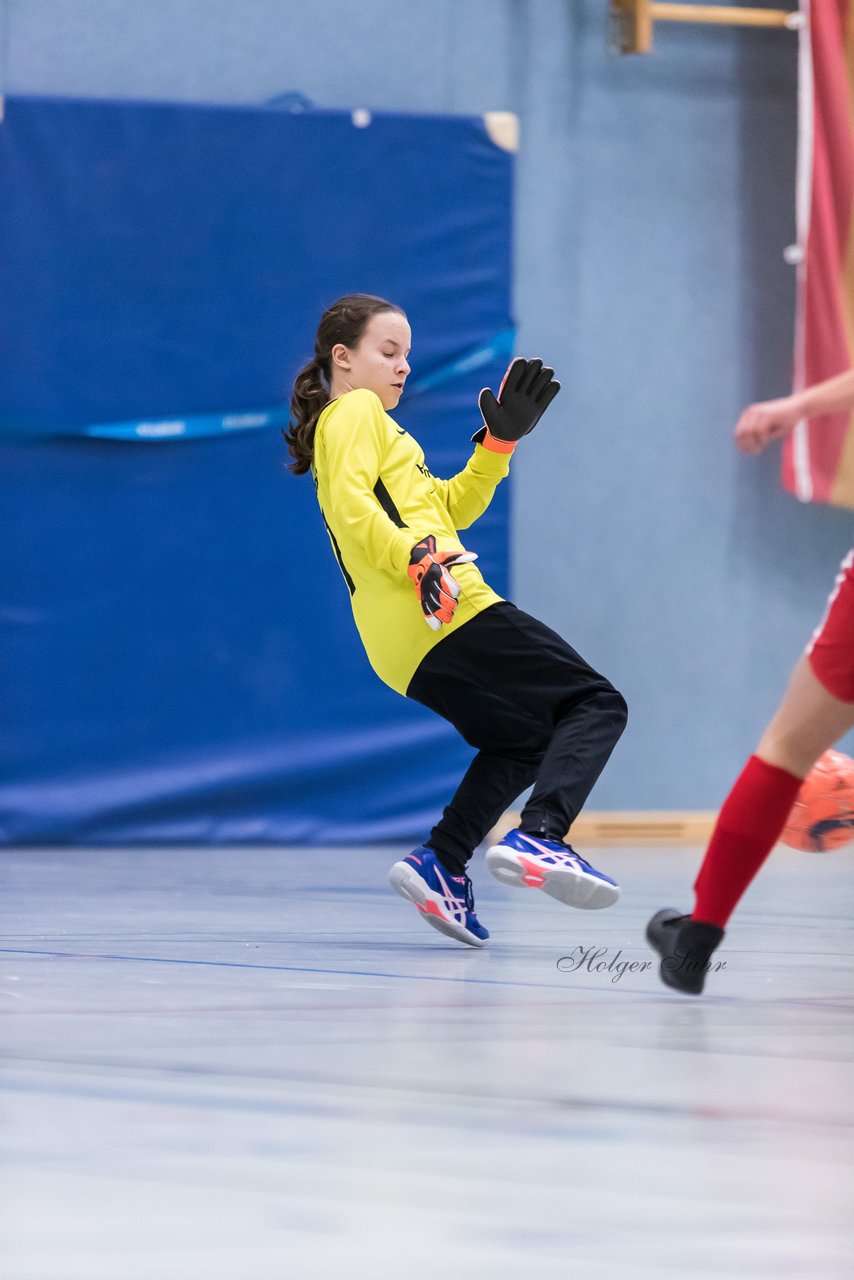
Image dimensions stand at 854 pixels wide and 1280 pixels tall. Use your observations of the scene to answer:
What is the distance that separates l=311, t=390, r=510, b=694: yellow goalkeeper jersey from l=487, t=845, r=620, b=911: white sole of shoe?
0.50 metres

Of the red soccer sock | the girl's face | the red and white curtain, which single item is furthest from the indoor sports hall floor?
the red and white curtain

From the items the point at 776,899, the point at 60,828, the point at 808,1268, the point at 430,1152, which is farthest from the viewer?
the point at 60,828

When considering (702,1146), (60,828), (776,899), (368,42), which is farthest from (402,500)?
(368,42)

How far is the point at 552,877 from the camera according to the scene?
2.90 m

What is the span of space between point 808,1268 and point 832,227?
5101 millimetres

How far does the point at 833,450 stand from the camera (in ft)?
19.9

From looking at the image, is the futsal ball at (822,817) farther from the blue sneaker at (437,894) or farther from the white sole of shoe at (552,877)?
the blue sneaker at (437,894)

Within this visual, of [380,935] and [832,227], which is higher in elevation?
[832,227]

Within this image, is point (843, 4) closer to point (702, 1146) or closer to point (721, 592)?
point (721, 592)

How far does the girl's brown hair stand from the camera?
347 centimetres

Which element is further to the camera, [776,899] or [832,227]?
[832,227]

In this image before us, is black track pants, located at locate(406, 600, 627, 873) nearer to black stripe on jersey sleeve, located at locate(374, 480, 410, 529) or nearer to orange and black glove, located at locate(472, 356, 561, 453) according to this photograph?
black stripe on jersey sleeve, located at locate(374, 480, 410, 529)

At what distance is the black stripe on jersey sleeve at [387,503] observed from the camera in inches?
131

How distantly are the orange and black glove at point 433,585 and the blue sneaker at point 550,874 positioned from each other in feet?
1.32
